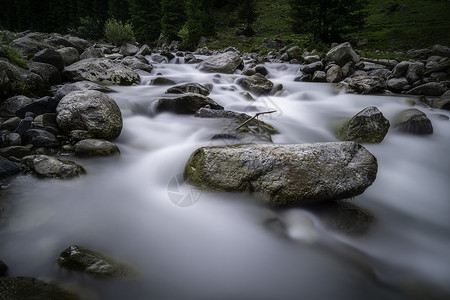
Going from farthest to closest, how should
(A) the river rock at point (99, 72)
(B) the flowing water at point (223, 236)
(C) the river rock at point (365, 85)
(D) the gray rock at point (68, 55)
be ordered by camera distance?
(D) the gray rock at point (68, 55)
(C) the river rock at point (365, 85)
(A) the river rock at point (99, 72)
(B) the flowing water at point (223, 236)

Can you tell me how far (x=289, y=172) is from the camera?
8.98ft

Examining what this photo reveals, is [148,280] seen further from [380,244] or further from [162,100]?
[162,100]

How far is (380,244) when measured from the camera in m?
2.56

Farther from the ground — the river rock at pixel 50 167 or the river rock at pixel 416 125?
the river rock at pixel 416 125

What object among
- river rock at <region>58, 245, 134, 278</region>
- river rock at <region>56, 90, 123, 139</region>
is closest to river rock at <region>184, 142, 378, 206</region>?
river rock at <region>58, 245, 134, 278</region>

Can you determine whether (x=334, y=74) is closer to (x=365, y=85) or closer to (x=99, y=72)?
(x=365, y=85)

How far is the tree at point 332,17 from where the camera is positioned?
17.1 metres

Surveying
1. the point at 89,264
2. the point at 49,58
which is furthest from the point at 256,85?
the point at 89,264

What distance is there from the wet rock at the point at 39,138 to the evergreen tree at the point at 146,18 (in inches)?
1372

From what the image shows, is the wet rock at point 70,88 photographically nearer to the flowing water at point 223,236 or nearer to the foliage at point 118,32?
the flowing water at point 223,236

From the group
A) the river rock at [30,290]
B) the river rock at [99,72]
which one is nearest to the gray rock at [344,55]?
the river rock at [99,72]

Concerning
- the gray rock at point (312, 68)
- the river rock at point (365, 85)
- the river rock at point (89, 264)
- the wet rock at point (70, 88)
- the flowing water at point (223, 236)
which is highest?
the gray rock at point (312, 68)

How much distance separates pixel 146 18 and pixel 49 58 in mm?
31207

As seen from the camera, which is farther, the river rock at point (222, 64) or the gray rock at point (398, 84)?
the river rock at point (222, 64)
